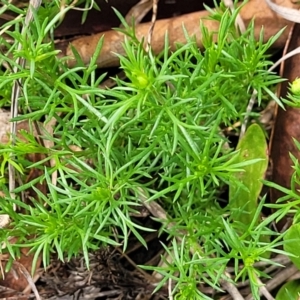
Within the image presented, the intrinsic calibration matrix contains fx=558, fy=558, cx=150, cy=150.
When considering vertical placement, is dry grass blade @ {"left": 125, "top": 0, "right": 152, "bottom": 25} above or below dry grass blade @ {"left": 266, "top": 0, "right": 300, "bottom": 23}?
below

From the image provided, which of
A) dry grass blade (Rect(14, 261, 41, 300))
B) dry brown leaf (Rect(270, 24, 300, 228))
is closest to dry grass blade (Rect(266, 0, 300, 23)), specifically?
dry brown leaf (Rect(270, 24, 300, 228))

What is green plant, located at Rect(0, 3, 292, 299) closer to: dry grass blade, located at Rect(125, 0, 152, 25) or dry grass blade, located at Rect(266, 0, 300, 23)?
dry grass blade, located at Rect(266, 0, 300, 23)

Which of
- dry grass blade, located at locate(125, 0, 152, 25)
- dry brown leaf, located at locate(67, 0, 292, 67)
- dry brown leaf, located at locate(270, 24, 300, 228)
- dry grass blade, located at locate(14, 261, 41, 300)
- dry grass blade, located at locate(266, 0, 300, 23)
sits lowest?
dry grass blade, located at locate(14, 261, 41, 300)

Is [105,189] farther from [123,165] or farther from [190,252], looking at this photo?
[190,252]

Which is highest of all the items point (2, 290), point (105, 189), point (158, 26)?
point (158, 26)

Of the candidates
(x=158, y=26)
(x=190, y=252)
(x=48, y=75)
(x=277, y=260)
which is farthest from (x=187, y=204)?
(x=158, y=26)

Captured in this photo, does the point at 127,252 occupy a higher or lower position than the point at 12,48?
lower

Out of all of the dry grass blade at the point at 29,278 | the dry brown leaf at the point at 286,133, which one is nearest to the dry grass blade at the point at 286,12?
the dry brown leaf at the point at 286,133

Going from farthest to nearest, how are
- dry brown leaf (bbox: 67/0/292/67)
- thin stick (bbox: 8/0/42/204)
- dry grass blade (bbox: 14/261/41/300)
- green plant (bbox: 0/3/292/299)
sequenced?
1. dry brown leaf (bbox: 67/0/292/67)
2. dry grass blade (bbox: 14/261/41/300)
3. thin stick (bbox: 8/0/42/204)
4. green plant (bbox: 0/3/292/299)
